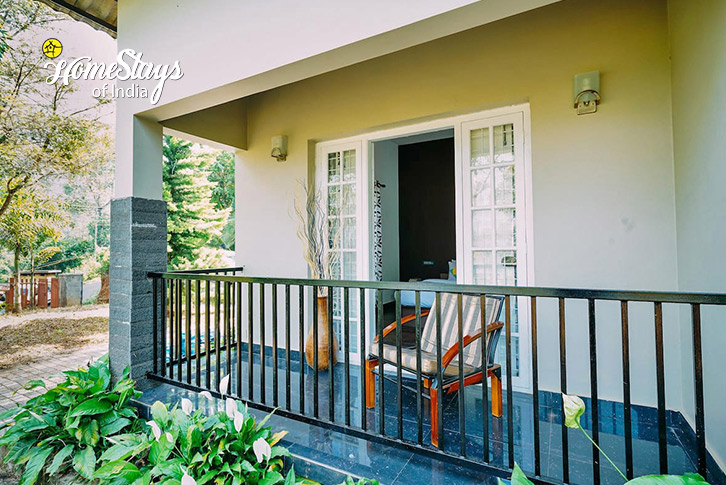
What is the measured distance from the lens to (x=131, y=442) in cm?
227

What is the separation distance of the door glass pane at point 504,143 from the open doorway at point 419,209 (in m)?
3.77

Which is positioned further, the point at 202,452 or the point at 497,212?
the point at 497,212

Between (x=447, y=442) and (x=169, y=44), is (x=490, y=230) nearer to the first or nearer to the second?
(x=447, y=442)

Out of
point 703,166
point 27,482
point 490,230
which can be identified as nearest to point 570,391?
point 490,230

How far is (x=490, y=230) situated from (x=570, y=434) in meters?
1.58

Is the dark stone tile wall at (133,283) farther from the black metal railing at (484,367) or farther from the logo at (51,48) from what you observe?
the logo at (51,48)

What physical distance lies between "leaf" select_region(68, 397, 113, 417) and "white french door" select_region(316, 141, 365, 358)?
207 centimetres

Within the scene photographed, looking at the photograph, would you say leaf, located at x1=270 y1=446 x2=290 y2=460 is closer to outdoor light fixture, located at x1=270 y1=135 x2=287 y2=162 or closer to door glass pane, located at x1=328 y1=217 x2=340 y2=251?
door glass pane, located at x1=328 y1=217 x2=340 y2=251

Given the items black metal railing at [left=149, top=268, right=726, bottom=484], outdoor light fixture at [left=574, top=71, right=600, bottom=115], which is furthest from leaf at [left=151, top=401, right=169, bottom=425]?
outdoor light fixture at [left=574, top=71, right=600, bottom=115]

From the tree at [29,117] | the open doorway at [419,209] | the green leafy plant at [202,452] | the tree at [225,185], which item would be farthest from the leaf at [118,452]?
the tree at [225,185]

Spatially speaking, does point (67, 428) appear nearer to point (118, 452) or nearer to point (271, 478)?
point (118, 452)

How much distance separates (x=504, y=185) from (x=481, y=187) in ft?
0.62

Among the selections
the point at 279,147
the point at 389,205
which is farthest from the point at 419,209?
the point at 279,147

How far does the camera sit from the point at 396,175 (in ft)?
23.9
